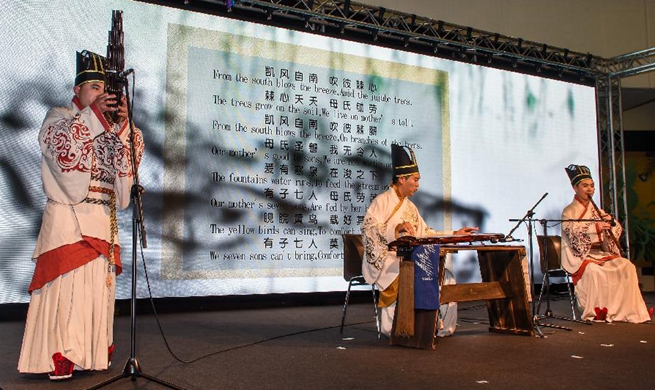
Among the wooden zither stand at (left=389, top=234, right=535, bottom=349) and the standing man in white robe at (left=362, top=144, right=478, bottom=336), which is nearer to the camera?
the wooden zither stand at (left=389, top=234, right=535, bottom=349)

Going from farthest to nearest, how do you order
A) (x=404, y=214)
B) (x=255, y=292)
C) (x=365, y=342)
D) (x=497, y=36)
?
(x=497, y=36), (x=255, y=292), (x=404, y=214), (x=365, y=342)

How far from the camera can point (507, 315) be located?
4363 mm

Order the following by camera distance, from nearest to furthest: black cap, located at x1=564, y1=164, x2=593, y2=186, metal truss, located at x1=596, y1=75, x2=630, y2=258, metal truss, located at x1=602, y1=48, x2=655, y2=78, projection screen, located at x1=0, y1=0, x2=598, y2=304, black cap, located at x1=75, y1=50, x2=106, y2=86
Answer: black cap, located at x1=75, y1=50, x2=106, y2=86 → projection screen, located at x1=0, y1=0, x2=598, y2=304 → black cap, located at x1=564, y1=164, x2=593, y2=186 → metal truss, located at x1=602, y1=48, x2=655, y2=78 → metal truss, located at x1=596, y1=75, x2=630, y2=258

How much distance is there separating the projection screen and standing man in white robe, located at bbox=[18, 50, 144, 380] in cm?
220

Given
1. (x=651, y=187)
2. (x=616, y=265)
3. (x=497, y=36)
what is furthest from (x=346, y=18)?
(x=651, y=187)

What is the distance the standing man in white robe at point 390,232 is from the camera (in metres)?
4.12

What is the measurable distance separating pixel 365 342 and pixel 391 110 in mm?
3282

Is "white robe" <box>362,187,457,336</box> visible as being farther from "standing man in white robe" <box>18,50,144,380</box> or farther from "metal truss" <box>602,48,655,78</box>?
"metal truss" <box>602,48,655,78</box>

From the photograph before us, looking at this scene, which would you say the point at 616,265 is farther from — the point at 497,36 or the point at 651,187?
the point at 651,187

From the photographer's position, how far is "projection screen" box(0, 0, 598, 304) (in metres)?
5.00

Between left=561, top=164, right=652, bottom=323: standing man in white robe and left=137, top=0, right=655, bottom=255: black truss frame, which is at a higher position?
left=137, top=0, right=655, bottom=255: black truss frame
